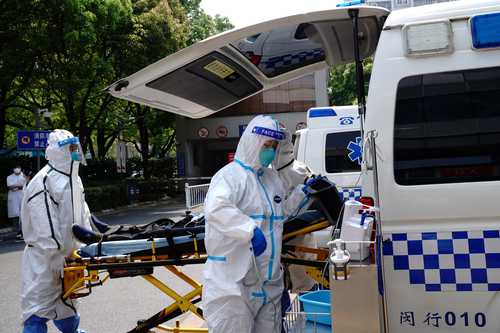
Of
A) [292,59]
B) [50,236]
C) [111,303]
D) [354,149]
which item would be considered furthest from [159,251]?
[354,149]

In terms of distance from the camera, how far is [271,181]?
3840 millimetres

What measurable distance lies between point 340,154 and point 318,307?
4.24 meters

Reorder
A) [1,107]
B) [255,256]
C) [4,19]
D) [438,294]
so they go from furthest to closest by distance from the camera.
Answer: [1,107] → [4,19] → [255,256] → [438,294]

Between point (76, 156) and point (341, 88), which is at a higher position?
point (341, 88)

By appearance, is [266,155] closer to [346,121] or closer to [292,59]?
[292,59]

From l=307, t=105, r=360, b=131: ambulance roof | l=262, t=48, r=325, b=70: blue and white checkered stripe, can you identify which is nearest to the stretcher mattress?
l=262, t=48, r=325, b=70: blue and white checkered stripe

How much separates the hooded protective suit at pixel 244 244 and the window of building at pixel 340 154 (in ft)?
13.7

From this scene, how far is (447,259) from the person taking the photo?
3.13 meters

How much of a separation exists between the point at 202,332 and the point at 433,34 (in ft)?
9.66

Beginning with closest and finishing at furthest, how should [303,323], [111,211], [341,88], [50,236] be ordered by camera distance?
[303,323]
[50,236]
[111,211]
[341,88]

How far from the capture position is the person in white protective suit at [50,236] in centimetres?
468

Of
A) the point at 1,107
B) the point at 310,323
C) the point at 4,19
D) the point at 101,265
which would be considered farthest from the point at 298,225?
the point at 1,107

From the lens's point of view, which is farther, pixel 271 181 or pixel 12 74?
pixel 12 74

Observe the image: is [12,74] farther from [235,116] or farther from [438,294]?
[438,294]
